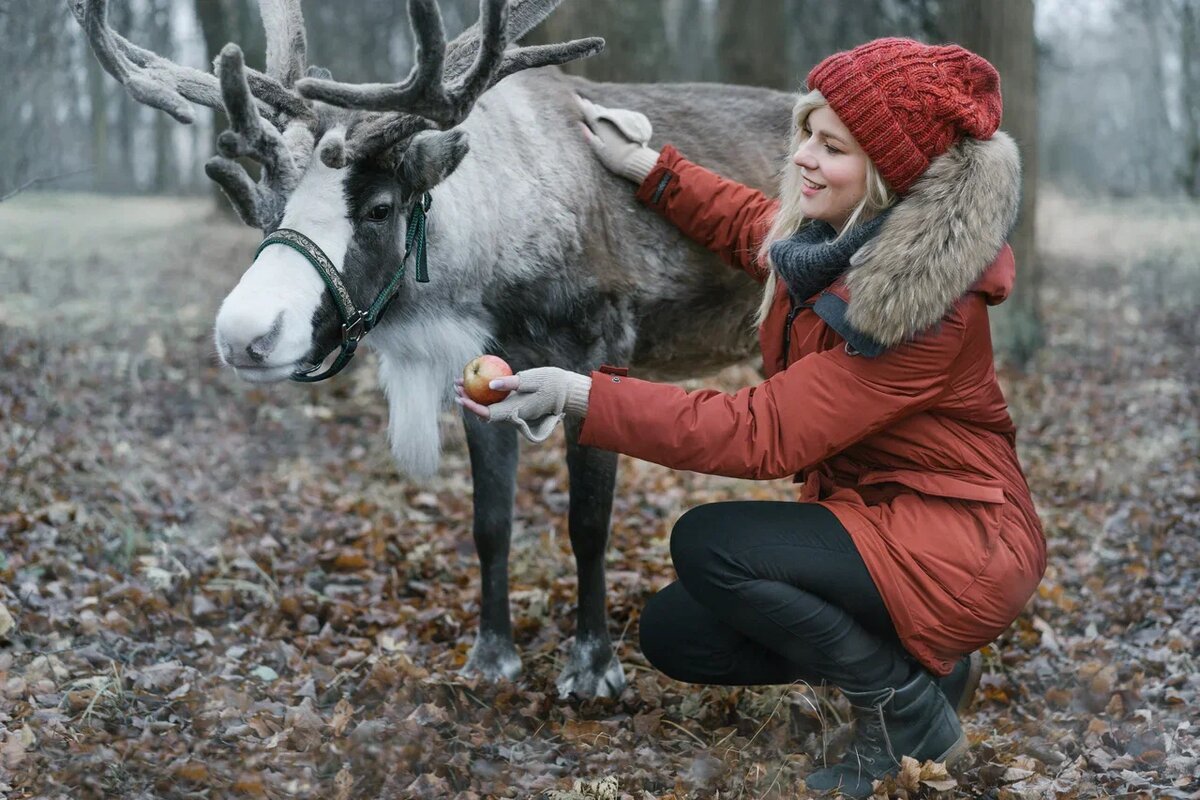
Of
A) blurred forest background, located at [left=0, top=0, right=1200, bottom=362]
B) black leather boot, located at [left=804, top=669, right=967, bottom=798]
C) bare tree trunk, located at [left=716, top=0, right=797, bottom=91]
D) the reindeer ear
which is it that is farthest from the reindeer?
bare tree trunk, located at [left=716, top=0, right=797, bottom=91]

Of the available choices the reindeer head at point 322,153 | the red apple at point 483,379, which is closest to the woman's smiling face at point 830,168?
the reindeer head at point 322,153

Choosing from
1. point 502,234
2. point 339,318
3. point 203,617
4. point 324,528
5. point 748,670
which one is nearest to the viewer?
point 339,318

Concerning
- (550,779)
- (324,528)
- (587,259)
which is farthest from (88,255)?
(550,779)

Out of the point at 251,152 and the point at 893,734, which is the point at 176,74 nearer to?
the point at 251,152

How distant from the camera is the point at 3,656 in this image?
3432mm

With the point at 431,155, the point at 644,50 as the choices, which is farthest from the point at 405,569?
the point at 644,50

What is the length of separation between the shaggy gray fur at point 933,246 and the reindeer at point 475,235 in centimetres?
111

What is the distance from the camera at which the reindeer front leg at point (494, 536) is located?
13.2 ft

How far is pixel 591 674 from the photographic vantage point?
154 inches

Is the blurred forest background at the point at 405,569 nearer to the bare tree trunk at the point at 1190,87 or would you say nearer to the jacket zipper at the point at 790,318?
the jacket zipper at the point at 790,318

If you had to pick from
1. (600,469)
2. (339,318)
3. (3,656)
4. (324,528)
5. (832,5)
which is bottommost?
(324,528)

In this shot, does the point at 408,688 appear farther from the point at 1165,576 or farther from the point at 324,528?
the point at 1165,576

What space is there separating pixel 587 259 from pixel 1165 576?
2.85 metres

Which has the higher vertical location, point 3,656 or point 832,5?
point 832,5
